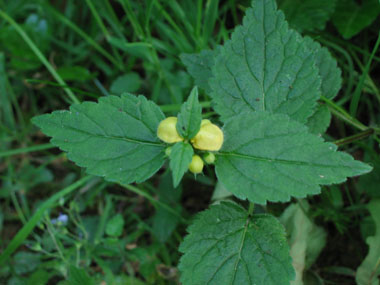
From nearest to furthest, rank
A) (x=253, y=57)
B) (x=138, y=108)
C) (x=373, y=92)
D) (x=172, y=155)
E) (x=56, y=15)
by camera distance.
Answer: (x=172, y=155) < (x=138, y=108) < (x=253, y=57) < (x=373, y=92) < (x=56, y=15)

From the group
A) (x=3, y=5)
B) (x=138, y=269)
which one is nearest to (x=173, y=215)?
(x=138, y=269)

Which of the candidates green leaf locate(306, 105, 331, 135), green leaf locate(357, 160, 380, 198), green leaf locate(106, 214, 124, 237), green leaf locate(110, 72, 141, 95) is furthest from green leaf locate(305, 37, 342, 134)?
green leaf locate(110, 72, 141, 95)

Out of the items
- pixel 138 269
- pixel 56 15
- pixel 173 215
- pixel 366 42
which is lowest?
pixel 138 269

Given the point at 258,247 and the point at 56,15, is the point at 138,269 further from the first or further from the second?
the point at 56,15

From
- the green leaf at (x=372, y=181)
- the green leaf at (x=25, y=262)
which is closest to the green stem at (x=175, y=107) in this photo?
the green leaf at (x=372, y=181)

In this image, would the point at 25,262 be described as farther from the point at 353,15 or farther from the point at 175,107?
the point at 353,15

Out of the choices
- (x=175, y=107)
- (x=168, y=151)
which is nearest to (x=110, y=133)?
(x=168, y=151)

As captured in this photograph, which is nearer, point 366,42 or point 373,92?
point 373,92

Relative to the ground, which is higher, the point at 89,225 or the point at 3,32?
the point at 3,32
